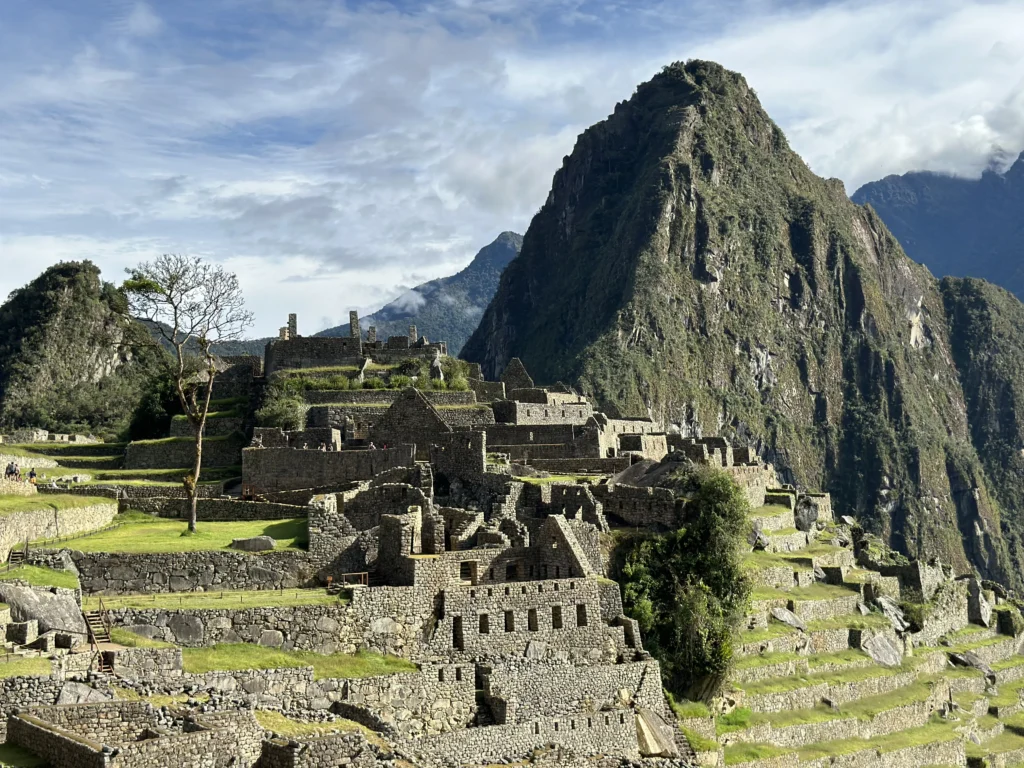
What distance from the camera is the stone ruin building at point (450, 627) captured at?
867 inches

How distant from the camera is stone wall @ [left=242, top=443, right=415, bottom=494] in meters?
40.5

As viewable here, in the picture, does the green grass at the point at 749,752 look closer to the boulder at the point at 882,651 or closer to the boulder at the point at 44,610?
the boulder at the point at 882,651

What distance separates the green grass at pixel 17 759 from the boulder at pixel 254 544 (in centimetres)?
1168

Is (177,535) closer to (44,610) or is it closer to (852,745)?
(44,610)

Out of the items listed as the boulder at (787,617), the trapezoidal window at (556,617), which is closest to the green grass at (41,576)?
the trapezoidal window at (556,617)

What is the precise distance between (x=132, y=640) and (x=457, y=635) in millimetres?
7523

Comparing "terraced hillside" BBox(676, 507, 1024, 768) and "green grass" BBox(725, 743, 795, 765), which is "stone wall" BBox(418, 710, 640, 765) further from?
"green grass" BBox(725, 743, 795, 765)

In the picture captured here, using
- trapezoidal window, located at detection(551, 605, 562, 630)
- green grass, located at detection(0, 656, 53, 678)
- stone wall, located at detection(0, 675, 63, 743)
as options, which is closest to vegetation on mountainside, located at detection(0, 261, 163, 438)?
trapezoidal window, located at detection(551, 605, 562, 630)

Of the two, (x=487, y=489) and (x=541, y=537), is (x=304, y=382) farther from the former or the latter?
(x=541, y=537)

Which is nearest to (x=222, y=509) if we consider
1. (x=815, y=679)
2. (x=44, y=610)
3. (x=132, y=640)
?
(x=132, y=640)

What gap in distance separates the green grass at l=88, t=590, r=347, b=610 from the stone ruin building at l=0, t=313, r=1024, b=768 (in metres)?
0.30

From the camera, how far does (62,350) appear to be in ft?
406

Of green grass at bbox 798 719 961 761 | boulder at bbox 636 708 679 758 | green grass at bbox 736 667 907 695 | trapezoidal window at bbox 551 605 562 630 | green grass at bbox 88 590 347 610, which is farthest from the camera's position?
green grass at bbox 798 719 961 761

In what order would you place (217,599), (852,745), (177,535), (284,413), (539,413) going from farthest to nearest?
(539,413) < (284,413) < (852,745) < (177,535) < (217,599)
